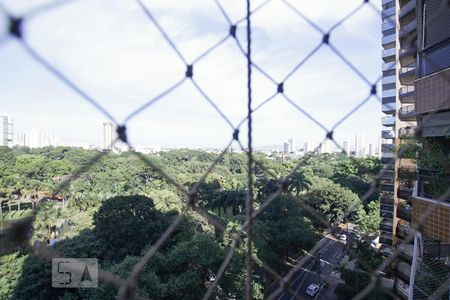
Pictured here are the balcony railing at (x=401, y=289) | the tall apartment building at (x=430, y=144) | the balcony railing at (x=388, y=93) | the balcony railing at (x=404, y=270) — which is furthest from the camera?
the balcony railing at (x=388, y=93)

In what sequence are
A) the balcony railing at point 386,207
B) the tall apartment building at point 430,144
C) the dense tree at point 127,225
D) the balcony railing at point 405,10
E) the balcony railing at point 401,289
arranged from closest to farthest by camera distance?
the tall apartment building at point 430,144 < the balcony railing at point 401,289 < the balcony railing at point 405,10 < the dense tree at point 127,225 < the balcony railing at point 386,207

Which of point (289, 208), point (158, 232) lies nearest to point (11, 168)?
point (158, 232)

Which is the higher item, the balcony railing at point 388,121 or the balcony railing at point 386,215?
the balcony railing at point 388,121

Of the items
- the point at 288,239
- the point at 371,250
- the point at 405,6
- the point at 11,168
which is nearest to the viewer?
the point at 405,6

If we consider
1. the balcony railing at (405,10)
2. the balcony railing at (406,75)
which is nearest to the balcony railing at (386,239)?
the balcony railing at (406,75)

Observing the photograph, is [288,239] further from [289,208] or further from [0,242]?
[0,242]

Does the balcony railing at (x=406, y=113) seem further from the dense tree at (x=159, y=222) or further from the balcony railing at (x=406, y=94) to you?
the dense tree at (x=159, y=222)

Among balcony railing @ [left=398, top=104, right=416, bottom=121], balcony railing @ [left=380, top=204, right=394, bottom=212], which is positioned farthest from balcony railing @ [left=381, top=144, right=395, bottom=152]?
balcony railing @ [left=380, top=204, right=394, bottom=212]

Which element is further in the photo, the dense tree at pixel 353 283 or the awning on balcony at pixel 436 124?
the dense tree at pixel 353 283
